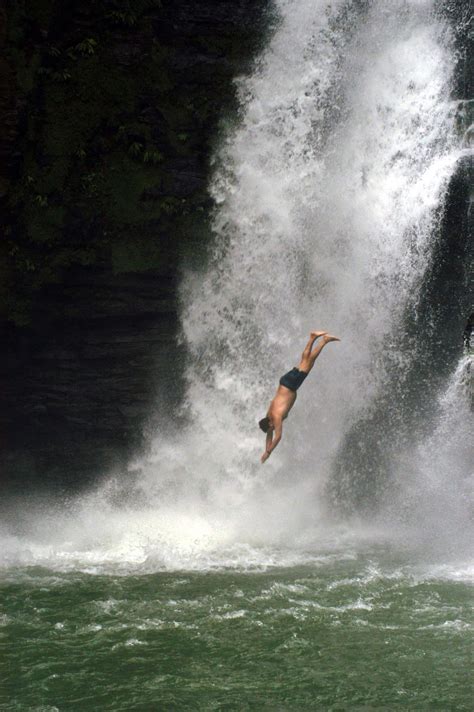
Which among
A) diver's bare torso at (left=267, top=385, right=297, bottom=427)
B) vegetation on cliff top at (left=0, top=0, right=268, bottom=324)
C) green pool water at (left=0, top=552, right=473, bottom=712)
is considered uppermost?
vegetation on cliff top at (left=0, top=0, right=268, bottom=324)

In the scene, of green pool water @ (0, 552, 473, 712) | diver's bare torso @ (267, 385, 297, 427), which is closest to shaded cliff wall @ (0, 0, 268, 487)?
green pool water @ (0, 552, 473, 712)

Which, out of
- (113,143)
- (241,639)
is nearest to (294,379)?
(241,639)

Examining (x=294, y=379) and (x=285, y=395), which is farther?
(x=285, y=395)

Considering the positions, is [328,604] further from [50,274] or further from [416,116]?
[416,116]

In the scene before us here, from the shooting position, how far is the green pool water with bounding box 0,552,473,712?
8.12 metres

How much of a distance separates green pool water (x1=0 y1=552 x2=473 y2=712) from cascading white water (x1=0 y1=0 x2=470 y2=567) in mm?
3396

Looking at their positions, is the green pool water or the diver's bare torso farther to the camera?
the diver's bare torso

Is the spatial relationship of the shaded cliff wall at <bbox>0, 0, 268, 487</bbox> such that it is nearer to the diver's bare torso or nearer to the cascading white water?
the cascading white water

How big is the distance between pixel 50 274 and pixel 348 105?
5.61 metres

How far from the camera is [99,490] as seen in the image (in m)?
15.3

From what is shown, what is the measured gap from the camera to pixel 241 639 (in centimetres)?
929

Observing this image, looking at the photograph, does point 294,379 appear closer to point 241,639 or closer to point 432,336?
point 241,639

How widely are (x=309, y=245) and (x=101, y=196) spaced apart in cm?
348

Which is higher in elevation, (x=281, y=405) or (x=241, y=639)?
(x=281, y=405)
